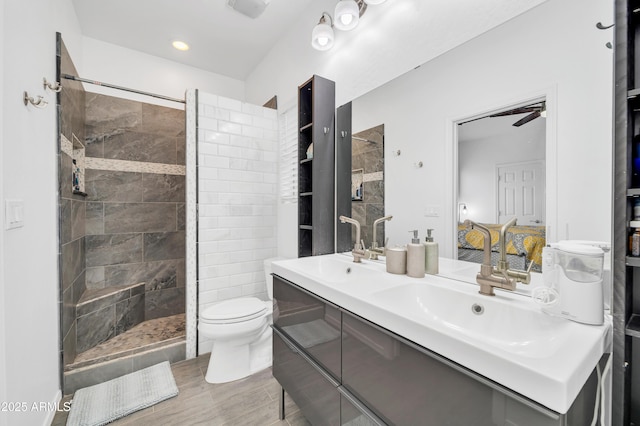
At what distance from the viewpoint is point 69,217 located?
6.44 feet

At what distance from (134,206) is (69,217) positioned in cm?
78

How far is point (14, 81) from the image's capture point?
44.9 inches

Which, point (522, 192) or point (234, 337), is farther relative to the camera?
point (234, 337)

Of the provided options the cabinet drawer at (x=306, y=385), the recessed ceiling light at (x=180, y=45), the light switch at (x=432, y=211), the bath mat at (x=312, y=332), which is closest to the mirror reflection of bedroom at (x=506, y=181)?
the light switch at (x=432, y=211)

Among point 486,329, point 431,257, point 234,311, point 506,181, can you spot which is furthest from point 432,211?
point 234,311

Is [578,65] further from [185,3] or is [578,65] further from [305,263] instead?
[185,3]

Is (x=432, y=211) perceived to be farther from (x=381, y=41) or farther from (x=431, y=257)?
(x=381, y=41)

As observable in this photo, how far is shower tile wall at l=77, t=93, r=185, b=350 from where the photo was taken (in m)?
2.54

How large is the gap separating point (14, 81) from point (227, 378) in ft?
6.50

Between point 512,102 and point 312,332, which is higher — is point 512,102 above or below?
above

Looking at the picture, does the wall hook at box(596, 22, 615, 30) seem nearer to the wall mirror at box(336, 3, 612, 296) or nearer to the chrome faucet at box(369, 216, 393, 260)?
the wall mirror at box(336, 3, 612, 296)

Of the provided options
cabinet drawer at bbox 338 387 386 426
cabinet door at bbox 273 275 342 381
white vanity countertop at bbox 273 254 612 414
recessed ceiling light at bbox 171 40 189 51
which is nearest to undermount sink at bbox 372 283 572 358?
white vanity countertop at bbox 273 254 612 414

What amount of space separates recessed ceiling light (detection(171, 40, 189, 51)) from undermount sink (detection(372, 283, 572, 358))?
3041 mm

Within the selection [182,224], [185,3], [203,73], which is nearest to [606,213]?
[185,3]
